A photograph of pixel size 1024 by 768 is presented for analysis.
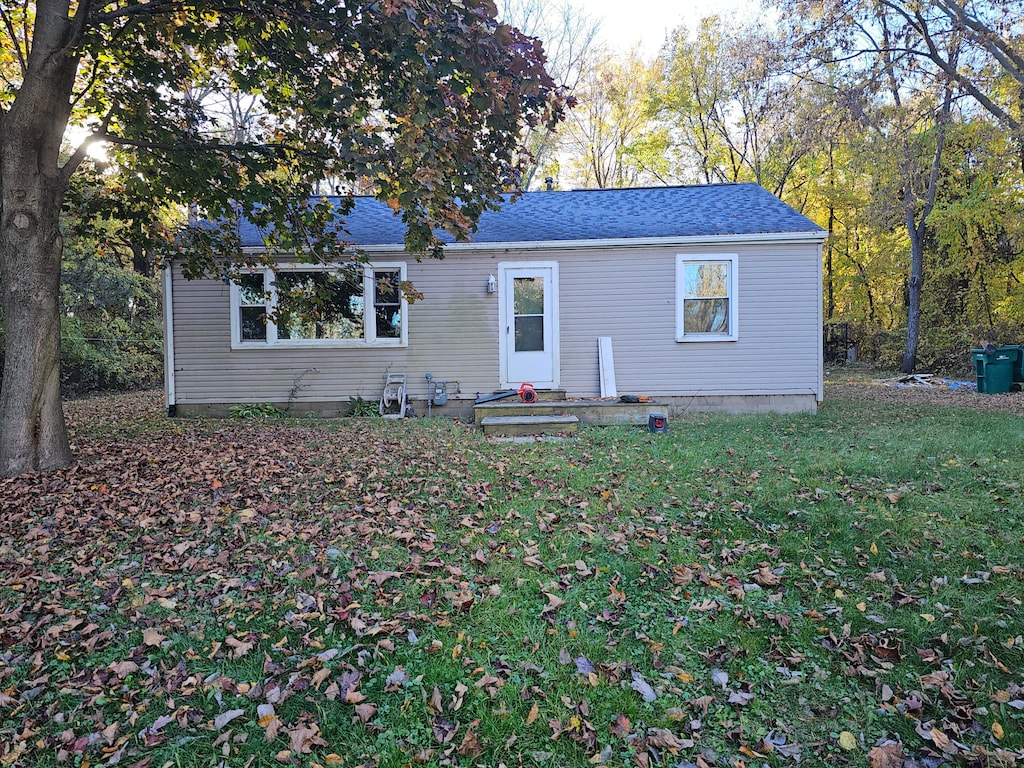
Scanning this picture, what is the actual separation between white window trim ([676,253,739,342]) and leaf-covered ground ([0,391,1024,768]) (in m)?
4.93

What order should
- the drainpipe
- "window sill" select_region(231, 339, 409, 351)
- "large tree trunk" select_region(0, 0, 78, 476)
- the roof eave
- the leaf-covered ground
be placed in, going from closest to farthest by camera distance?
the leaf-covered ground, "large tree trunk" select_region(0, 0, 78, 476), the roof eave, the drainpipe, "window sill" select_region(231, 339, 409, 351)

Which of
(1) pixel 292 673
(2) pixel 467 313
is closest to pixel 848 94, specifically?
(2) pixel 467 313

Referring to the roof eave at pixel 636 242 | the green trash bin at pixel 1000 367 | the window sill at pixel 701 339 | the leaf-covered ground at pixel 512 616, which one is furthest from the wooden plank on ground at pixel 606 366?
the green trash bin at pixel 1000 367

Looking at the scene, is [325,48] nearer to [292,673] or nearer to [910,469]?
[292,673]

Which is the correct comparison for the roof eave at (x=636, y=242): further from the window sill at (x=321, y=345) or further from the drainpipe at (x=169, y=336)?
the window sill at (x=321, y=345)

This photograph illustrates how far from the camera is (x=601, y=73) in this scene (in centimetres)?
2531

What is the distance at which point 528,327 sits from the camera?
1088cm

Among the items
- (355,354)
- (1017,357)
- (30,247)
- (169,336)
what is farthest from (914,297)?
(30,247)

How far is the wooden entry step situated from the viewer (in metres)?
8.80

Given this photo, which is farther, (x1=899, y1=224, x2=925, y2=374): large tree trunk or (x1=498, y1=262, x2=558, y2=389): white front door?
(x1=899, y1=224, x2=925, y2=374): large tree trunk

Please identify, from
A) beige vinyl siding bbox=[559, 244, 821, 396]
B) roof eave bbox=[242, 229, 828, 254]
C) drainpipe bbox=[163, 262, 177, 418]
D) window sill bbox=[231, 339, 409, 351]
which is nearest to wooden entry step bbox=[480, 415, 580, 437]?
beige vinyl siding bbox=[559, 244, 821, 396]

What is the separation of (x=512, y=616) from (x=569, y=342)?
784cm

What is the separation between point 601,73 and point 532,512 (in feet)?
82.2

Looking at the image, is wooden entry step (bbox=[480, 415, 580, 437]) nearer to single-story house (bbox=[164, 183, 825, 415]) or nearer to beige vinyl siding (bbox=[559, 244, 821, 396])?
single-story house (bbox=[164, 183, 825, 415])
